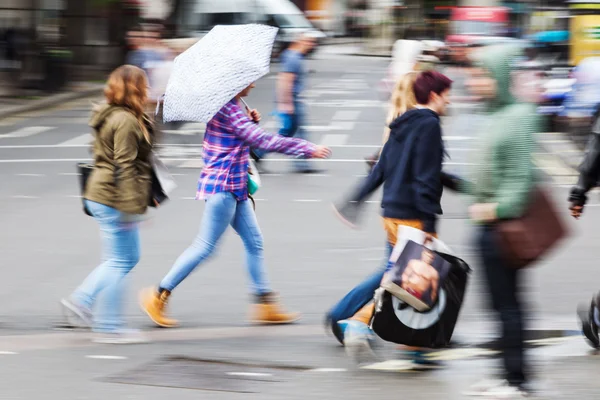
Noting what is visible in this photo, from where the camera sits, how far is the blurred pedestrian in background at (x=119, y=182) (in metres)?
6.38

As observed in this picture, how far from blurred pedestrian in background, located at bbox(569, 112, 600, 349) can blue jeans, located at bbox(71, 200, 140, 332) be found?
250cm

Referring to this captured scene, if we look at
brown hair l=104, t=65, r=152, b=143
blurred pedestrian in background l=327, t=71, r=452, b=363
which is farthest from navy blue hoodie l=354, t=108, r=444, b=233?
brown hair l=104, t=65, r=152, b=143

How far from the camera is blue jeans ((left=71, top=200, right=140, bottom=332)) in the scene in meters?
6.56

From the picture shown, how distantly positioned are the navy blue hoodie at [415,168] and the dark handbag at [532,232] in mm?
782

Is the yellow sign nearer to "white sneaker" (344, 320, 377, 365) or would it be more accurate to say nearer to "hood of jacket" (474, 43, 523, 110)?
"white sneaker" (344, 320, 377, 365)

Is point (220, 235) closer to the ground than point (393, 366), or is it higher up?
higher up

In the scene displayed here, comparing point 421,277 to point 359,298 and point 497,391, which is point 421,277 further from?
point 497,391

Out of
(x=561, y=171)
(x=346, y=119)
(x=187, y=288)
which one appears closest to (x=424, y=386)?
(x=187, y=288)

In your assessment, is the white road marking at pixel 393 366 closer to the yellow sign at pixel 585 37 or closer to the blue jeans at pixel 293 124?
the blue jeans at pixel 293 124

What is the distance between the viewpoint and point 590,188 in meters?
6.20

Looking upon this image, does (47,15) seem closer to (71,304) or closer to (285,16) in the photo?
(285,16)

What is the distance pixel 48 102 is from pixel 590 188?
1801 centimetres

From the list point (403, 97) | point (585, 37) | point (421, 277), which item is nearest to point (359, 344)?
point (421, 277)

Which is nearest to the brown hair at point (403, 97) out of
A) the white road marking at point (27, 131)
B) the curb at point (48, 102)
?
the white road marking at point (27, 131)
